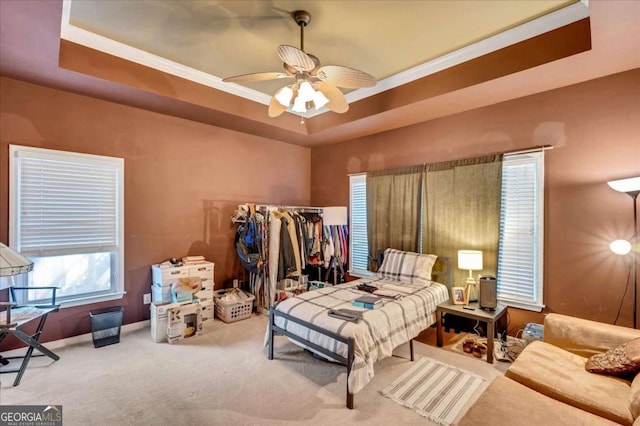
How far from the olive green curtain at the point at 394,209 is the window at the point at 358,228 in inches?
7.7

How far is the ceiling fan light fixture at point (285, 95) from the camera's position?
2.59 metres

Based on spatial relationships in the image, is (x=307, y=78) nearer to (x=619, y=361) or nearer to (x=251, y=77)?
(x=251, y=77)

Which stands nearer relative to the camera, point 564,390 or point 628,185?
point 564,390

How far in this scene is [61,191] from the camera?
309 cm

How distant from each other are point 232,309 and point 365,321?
7.20ft

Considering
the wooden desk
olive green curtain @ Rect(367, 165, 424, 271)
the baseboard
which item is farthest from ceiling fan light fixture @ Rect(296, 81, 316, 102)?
the baseboard

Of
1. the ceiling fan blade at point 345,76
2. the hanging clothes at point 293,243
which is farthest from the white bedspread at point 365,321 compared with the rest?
the ceiling fan blade at point 345,76

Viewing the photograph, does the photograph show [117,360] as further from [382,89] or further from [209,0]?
[382,89]

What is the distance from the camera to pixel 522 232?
3227mm

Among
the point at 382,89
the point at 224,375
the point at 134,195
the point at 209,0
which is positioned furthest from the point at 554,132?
the point at 134,195

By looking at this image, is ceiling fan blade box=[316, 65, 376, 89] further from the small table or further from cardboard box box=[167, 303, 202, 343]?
cardboard box box=[167, 303, 202, 343]

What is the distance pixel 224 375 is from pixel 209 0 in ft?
10.4

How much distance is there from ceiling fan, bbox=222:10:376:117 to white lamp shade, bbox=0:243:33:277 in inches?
85.3

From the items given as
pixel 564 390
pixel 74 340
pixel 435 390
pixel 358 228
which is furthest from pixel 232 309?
pixel 564 390
